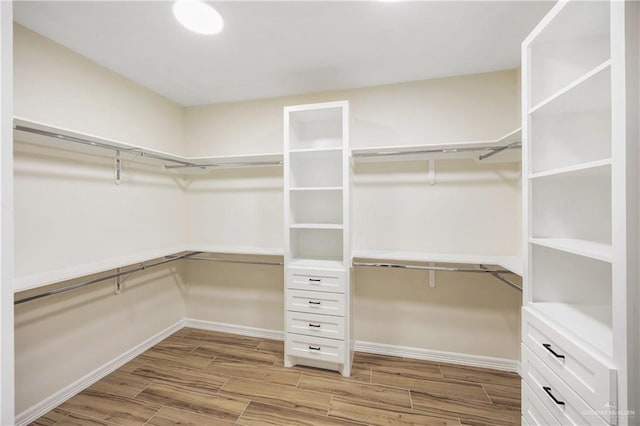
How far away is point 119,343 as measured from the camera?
2250 millimetres

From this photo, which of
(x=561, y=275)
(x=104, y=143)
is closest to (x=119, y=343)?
(x=104, y=143)

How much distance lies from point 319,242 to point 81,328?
197 centimetres

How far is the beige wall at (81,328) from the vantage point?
166 cm

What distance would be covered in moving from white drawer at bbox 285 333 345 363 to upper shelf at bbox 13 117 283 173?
159 centimetres

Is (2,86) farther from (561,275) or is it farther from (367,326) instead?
(367,326)

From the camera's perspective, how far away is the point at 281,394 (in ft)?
6.29

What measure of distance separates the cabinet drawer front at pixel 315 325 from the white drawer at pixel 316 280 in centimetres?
23

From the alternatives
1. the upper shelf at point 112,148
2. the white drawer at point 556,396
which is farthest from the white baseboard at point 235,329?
the white drawer at point 556,396

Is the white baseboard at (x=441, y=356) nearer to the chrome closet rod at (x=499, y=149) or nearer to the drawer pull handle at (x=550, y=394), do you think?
the drawer pull handle at (x=550, y=394)

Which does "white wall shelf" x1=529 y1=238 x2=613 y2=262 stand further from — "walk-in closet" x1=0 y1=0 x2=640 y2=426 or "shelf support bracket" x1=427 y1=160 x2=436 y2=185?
"shelf support bracket" x1=427 y1=160 x2=436 y2=185

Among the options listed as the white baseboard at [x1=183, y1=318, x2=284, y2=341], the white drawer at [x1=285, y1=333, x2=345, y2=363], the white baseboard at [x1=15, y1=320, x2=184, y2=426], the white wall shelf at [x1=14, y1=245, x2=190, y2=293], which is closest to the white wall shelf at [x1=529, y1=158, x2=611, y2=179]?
the white drawer at [x1=285, y1=333, x2=345, y2=363]

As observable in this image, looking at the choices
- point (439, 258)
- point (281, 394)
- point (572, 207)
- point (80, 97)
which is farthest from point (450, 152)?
point (80, 97)

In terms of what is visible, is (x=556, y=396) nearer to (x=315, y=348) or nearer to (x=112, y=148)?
(x=315, y=348)

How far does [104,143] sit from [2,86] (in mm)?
1177
